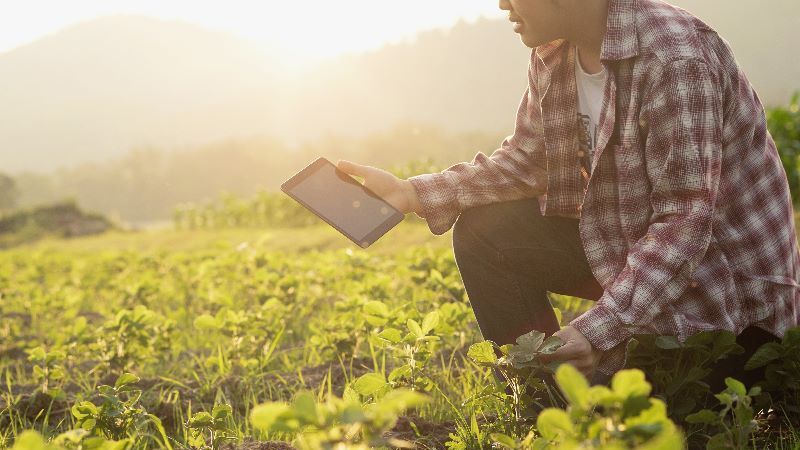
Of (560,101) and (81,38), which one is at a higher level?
(81,38)

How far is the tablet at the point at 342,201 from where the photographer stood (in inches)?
88.8

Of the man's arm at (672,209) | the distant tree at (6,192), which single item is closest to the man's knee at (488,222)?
the man's arm at (672,209)

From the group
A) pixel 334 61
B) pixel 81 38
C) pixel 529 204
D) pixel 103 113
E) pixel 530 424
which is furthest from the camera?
pixel 81 38

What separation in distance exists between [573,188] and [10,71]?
202m

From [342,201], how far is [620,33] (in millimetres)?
930

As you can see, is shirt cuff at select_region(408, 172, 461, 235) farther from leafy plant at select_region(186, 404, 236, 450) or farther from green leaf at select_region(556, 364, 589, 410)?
green leaf at select_region(556, 364, 589, 410)

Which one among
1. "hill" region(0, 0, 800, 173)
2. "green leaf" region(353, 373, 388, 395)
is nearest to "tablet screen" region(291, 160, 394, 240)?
"green leaf" region(353, 373, 388, 395)

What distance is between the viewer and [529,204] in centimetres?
235

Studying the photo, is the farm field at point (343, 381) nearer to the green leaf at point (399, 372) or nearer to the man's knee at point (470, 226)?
the green leaf at point (399, 372)

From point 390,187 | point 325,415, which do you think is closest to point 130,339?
point 390,187

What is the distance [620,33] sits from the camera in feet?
6.15

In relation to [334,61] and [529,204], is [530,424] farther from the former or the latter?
[334,61]

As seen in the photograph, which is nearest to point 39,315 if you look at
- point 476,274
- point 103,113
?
point 476,274

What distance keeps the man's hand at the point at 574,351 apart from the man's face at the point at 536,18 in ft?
2.52
